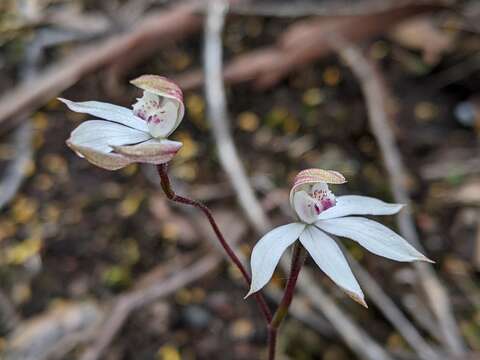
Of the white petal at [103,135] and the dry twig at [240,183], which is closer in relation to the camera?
the white petal at [103,135]

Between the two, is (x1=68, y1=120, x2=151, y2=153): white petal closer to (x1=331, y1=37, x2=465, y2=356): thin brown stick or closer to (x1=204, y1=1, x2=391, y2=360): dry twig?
(x1=204, y1=1, x2=391, y2=360): dry twig

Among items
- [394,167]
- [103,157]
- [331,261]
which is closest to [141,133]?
[103,157]

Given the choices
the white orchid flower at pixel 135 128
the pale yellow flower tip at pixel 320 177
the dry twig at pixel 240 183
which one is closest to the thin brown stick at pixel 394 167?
the dry twig at pixel 240 183

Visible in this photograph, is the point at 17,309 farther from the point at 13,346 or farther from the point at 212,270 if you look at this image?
the point at 212,270

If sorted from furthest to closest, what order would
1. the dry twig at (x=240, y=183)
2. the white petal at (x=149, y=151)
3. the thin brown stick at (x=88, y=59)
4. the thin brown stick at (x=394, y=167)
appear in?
the thin brown stick at (x=88, y=59) → the thin brown stick at (x=394, y=167) → the dry twig at (x=240, y=183) → the white petal at (x=149, y=151)

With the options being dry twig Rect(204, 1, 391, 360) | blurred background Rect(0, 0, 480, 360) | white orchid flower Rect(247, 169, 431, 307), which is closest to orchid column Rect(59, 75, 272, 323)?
white orchid flower Rect(247, 169, 431, 307)

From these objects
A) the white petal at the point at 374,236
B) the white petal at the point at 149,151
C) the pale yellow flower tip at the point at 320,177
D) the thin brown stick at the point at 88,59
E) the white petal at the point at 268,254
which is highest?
the thin brown stick at the point at 88,59

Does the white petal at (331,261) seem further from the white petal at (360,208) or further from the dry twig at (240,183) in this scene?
the dry twig at (240,183)
